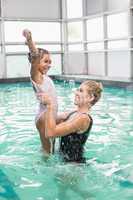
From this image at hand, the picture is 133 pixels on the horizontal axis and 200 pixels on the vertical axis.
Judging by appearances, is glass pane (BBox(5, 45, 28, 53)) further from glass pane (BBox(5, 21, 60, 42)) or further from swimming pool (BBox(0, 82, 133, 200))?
swimming pool (BBox(0, 82, 133, 200))

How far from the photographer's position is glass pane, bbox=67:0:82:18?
1689cm

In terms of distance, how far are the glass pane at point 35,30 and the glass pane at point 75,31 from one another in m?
0.61

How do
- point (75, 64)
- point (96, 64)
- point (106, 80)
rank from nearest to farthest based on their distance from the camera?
point (106, 80), point (96, 64), point (75, 64)

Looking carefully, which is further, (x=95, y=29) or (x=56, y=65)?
(x=56, y=65)

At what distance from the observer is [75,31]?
690 inches

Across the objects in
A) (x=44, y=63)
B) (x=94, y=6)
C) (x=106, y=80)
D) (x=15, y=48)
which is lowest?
(x=106, y=80)

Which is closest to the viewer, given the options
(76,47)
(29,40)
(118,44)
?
(29,40)

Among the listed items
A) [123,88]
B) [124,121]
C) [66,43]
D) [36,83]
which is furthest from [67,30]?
[36,83]

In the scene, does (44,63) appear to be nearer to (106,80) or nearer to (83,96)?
(83,96)

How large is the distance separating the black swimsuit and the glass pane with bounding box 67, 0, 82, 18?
552 inches

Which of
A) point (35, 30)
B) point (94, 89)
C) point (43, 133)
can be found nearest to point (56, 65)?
point (35, 30)

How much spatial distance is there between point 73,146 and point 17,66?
13555 mm

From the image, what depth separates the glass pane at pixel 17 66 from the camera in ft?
53.7

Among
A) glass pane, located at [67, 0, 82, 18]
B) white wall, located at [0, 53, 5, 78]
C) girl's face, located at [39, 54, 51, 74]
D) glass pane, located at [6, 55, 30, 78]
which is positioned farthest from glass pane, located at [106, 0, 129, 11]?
girl's face, located at [39, 54, 51, 74]
